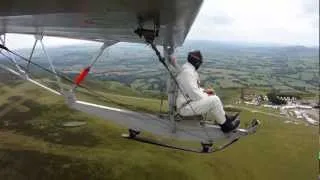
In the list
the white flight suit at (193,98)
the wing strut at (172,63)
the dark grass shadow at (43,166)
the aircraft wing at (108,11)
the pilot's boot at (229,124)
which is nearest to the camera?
the aircraft wing at (108,11)

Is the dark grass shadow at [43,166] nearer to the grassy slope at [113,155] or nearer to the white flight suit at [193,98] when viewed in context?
the grassy slope at [113,155]

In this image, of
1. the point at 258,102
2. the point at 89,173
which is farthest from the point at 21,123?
the point at 258,102

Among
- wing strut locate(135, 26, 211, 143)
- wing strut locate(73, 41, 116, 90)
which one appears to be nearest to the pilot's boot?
wing strut locate(135, 26, 211, 143)

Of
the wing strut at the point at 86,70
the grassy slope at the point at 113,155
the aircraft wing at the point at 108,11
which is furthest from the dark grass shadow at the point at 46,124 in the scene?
the aircraft wing at the point at 108,11

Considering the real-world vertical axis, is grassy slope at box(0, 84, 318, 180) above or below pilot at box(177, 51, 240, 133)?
below

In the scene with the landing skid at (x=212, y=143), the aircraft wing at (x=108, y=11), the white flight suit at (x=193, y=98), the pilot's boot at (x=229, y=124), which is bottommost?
the landing skid at (x=212, y=143)

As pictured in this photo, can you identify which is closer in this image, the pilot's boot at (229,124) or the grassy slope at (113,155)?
the pilot's boot at (229,124)

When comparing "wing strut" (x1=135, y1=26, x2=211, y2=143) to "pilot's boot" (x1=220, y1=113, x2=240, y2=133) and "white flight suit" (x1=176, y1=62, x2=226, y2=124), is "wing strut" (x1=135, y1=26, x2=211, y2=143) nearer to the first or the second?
"white flight suit" (x1=176, y1=62, x2=226, y2=124)

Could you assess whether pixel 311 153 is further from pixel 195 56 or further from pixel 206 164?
pixel 195 56
